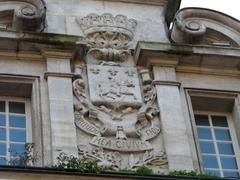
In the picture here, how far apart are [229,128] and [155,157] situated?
2084 millimetres

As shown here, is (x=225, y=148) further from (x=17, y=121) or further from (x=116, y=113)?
(x=17, y=121)

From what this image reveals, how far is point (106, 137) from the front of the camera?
17.3m

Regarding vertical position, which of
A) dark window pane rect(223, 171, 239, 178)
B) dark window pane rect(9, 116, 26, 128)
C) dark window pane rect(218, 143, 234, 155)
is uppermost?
dark window pane rect(9, 116, 26, 128)

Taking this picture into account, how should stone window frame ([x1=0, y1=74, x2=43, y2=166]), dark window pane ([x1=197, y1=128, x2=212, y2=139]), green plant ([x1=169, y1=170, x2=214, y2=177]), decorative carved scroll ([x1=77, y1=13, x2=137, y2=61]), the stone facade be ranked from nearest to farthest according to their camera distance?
green plant ([x1=169, y1=170, x2=214, y2=177]), the stone facade, stone window frame ([x1=0, y1=74, x2=43, y2=166]), dark window pane ([x1=197, y1=128, x2=212, y2=139]), decorative carved scroll ([x1=77, y1=13, x2=137, y2=61])

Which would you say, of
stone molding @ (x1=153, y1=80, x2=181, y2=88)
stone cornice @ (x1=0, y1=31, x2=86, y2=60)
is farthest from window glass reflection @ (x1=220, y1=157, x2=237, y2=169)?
stone cornice @ (x1=0, y1=31, x2=86, y2=60)

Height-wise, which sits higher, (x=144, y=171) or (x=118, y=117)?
(x=118, y=117)

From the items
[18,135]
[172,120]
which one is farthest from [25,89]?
[172,120]

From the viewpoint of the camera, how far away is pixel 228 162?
18.1 metres

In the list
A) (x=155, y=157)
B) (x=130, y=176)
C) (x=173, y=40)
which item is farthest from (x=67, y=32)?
(x=130, y=176)

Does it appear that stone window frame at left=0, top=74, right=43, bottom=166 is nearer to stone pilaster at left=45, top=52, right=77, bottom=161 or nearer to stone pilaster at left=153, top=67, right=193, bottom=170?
stone pilaster at left=45, top=52, right=77, bottom=161

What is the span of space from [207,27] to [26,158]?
16.3ft

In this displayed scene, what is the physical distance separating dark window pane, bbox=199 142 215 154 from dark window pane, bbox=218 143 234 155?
14 centimetres

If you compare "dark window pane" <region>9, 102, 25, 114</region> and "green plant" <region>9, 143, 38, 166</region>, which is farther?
"dark window pane" <region>9, 102, 25, 114</region>

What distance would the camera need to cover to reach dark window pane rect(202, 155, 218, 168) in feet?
58.7
